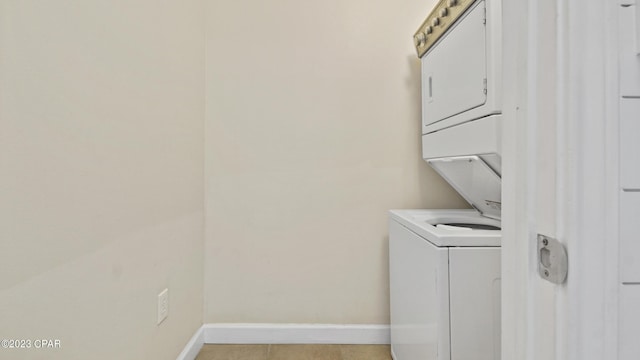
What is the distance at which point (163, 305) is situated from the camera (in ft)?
4.96

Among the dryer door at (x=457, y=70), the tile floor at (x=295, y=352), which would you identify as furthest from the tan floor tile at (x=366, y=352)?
the dryer door at (x=457, y=70)

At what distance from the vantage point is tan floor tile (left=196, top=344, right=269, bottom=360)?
1.86 metres

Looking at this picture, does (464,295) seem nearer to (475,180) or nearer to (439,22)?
(475,180)

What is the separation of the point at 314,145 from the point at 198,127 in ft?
2.00

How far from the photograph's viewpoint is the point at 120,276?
46.8 inches

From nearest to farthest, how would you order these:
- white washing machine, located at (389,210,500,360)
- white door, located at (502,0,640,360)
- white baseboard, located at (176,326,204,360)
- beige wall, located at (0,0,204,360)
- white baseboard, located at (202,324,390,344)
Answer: white door, located at (502,0,640,360)
beige wall, located at (0,0,204,360)
white washing machine, located at (389,210,500,360)
white baseboard, located at (176,326,204,360)
white baseboard, located at (202,324,390,344)

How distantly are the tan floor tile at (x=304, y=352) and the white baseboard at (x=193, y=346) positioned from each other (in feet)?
1.19

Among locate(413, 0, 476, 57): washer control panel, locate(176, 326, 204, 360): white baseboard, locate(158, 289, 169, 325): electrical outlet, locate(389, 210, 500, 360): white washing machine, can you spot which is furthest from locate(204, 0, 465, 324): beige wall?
locate(389, 210, 500, 360): white washing machine

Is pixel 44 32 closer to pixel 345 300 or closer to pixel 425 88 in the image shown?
pixel 425 88

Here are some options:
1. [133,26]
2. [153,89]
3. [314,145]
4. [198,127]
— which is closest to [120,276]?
[153,89]

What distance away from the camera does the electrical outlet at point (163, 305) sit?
1.48 m

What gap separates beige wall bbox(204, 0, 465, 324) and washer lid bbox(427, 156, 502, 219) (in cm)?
25

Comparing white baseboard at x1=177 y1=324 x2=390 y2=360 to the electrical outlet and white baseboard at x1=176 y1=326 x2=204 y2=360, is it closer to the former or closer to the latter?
white baseboard at x1=176 y1=326 x2=204 y2=360

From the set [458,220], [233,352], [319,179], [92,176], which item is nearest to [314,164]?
[319,179]
